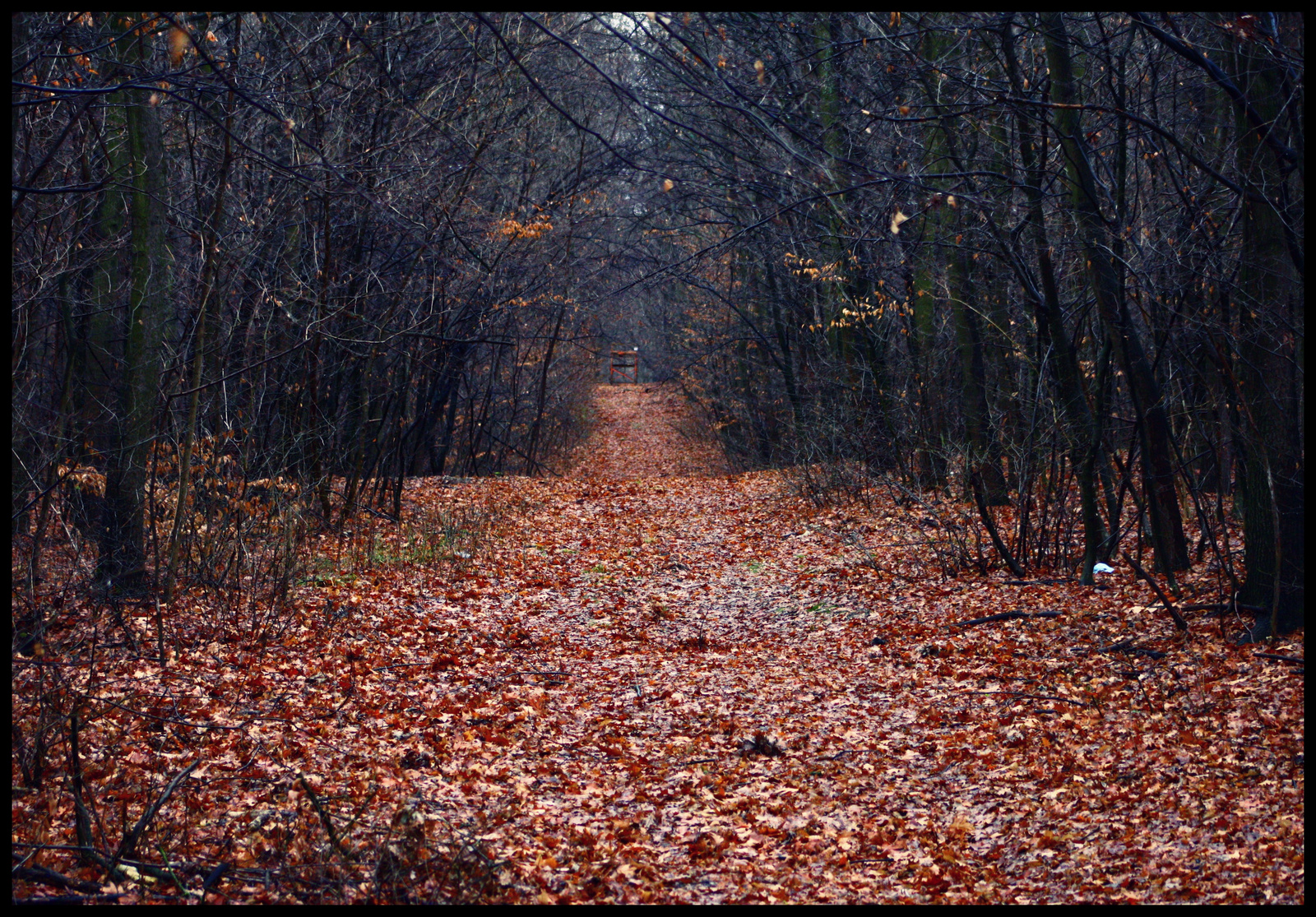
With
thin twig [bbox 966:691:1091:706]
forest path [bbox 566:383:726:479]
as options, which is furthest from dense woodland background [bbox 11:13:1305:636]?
forest path [bbox 566:383:726:479]

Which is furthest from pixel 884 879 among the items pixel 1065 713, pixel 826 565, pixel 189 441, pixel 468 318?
pixel 468 318

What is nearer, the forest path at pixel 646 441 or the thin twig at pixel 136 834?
the thin twig at pixel 136 834

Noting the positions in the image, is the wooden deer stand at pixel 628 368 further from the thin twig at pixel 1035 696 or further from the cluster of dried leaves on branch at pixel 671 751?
the thin twig at pixel 1035 696

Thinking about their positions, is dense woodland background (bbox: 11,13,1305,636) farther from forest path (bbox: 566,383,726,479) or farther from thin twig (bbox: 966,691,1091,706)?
forest path (bbox: 566,383,726,479)

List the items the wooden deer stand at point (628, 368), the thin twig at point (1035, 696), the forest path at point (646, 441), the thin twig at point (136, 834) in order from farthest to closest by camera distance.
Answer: the wooden deer stand at point (628, 368), the forest path at point (646, 441), the thin twig at point (1035, 696), the thin twig at point (136, 834)

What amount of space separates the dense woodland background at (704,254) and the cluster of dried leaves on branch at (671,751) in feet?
3.45

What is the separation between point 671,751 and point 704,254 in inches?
124

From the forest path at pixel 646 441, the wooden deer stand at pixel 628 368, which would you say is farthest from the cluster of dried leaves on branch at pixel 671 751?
the wooden deer stand at pixel 628 368

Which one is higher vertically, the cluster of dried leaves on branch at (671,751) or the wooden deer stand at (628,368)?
the wooden deer stand at (628,368)

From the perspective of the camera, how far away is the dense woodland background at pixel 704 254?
6.20 m

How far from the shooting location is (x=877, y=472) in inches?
551

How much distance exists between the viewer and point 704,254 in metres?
6.27
